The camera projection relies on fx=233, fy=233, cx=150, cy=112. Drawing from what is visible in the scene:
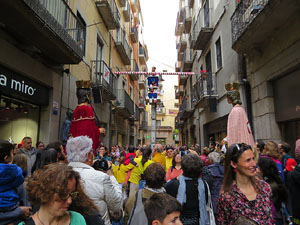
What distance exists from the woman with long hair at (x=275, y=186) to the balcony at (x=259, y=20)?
4125 mm

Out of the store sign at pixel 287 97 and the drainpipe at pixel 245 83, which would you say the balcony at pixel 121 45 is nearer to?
the drainpipe at pixel 245 83

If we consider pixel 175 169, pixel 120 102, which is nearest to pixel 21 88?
pixel 175 169

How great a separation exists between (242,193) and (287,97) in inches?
205

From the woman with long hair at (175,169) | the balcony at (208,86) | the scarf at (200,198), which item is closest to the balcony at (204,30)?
the balcony at (208,86)

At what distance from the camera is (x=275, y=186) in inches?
110

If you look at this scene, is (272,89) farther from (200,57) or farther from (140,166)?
(200,57)

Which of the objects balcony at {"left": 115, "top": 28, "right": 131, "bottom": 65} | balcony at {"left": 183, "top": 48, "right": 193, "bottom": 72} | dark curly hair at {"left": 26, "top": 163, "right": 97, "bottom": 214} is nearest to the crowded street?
dark curly hair at {"left": 26, "top": 163, "right": 97, "bottom": 214}

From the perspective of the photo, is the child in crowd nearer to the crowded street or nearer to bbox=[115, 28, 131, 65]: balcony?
the crowded street

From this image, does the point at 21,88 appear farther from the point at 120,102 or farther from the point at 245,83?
the point at 120,102

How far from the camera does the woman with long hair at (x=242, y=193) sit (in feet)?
6.49

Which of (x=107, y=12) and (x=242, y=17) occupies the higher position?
(x=107, y=12)

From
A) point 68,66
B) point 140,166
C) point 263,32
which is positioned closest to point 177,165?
point 140,166

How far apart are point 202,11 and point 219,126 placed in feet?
22.6

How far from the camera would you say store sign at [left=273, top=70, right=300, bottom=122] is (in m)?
5.84
